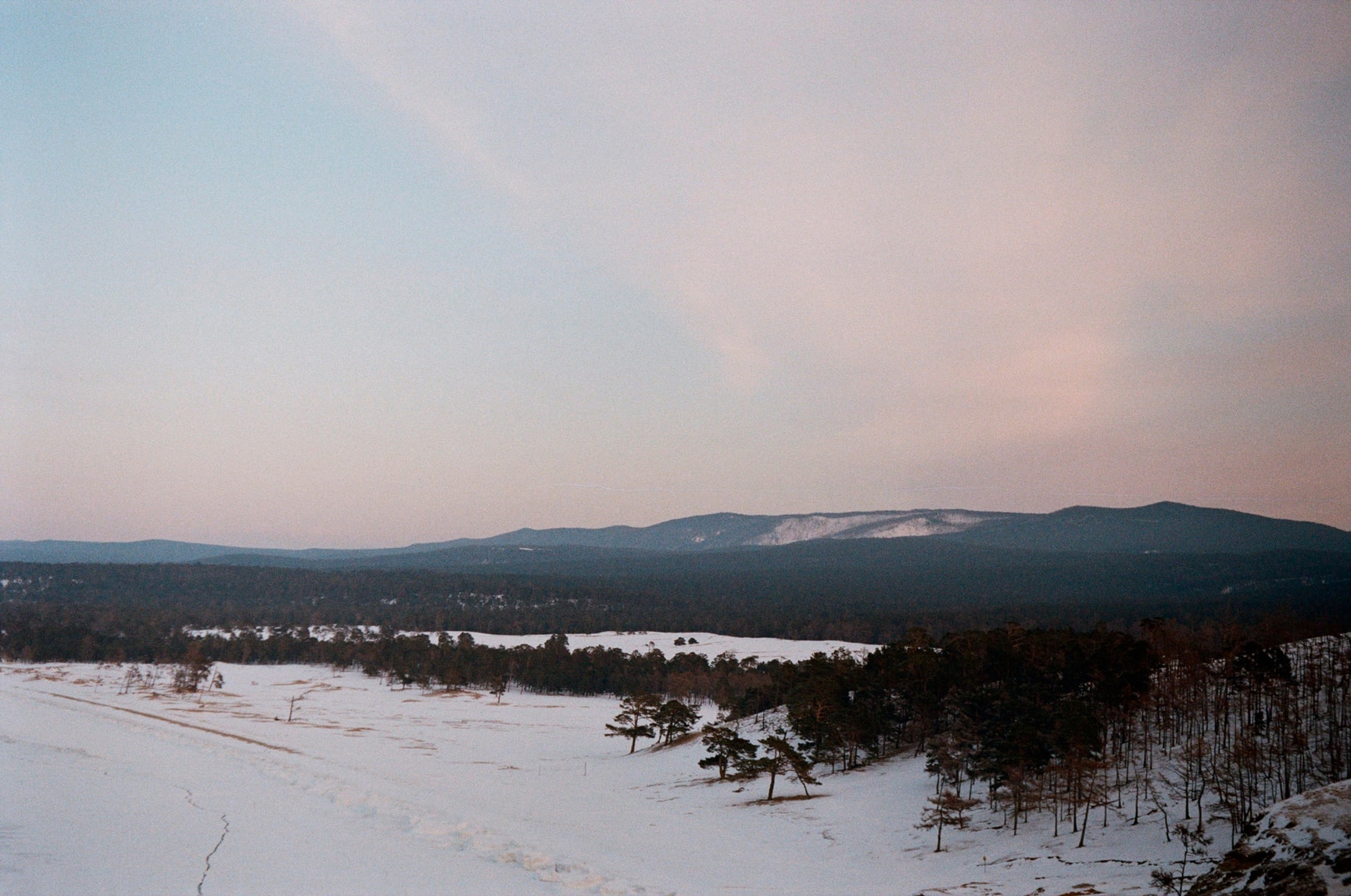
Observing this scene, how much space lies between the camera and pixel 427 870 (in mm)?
17938

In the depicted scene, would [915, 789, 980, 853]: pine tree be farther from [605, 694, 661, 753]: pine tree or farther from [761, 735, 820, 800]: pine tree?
[605, 694, 661, 753]: pine tree

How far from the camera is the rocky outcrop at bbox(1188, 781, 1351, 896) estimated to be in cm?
1070

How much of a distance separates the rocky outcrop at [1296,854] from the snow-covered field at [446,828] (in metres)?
5.45

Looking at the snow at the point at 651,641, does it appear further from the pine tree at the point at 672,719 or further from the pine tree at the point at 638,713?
the pine tree at the point at 638,713

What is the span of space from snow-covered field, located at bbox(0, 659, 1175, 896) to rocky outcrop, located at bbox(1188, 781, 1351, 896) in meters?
5.45

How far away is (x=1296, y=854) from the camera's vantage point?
11.4 meters

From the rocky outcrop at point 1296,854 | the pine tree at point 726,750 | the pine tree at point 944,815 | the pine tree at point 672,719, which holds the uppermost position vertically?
the rocky outcrop at point 1296,854

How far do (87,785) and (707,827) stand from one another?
24533 mm

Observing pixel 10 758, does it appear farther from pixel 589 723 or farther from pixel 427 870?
pixel 589 723

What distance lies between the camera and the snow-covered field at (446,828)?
16547 mm

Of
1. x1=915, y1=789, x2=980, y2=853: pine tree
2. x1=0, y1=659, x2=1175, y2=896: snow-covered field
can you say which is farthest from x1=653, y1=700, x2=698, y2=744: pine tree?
x1=915, y1=789, x2=980, y2=853: pine tree

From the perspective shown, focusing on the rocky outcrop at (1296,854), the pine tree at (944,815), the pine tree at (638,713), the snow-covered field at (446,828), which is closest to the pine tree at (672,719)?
the pine tree at (638,713)

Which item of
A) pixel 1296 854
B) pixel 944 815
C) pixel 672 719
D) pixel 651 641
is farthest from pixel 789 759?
pixel 651 641

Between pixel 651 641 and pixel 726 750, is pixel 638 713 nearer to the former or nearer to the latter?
pixel 726 750
